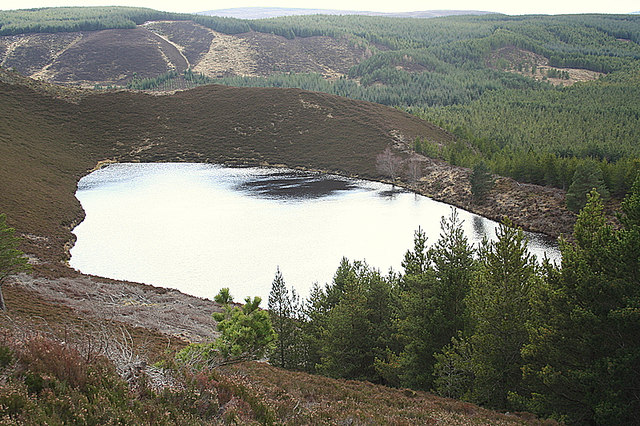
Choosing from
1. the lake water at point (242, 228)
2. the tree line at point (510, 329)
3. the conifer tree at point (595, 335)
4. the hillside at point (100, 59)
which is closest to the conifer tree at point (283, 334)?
the tree line at point (510, 329)

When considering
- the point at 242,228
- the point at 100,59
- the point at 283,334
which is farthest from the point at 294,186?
the point at 100,59

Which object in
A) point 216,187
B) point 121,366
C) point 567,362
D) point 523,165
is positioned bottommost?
point 216,187

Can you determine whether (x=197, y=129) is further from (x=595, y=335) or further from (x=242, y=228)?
(x=595, y=335)

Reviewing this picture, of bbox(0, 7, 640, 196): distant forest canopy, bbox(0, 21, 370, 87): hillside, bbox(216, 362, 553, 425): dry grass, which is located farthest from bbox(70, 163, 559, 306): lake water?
bbox(0, 21, 370, 87): hillside

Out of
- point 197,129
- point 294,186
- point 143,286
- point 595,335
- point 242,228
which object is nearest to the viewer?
point 595,335

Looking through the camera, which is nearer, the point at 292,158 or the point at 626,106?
the point at 292,158

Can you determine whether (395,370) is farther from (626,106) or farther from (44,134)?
(626,106)

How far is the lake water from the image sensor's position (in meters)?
36.1

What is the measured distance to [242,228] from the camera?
4731 cm

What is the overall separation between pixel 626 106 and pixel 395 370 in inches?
5652

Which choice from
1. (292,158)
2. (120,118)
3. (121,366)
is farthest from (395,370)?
(120,118)

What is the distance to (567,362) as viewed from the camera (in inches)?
476

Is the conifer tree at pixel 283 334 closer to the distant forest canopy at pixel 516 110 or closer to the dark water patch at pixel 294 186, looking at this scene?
the dark water patch at pixel 294 186

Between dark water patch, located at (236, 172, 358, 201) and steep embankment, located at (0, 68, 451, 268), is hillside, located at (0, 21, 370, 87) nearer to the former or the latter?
steep embankment, located at (0, 68, 451, 268)
